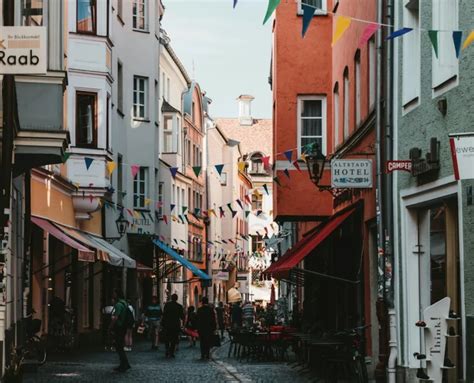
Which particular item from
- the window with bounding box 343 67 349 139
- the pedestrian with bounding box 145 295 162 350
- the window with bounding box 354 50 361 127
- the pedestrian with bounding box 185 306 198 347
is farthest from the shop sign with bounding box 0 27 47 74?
the pedestrian with bounding box 185 306 198 347

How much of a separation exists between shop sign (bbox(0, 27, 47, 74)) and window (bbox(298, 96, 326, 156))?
17064 millimetres

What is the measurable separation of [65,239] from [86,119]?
371 inches

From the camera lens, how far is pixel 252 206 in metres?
121

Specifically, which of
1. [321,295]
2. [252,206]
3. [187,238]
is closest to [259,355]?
[321,295]

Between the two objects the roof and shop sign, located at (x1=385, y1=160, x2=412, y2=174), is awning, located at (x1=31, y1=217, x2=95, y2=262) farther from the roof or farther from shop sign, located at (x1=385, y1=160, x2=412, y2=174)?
the roof

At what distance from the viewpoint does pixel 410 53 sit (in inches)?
749

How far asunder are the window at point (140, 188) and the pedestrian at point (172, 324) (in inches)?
715

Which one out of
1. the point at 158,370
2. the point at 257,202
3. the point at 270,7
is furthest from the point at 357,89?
the point at 257,202

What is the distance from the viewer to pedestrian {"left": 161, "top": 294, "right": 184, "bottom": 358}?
33.2 metres

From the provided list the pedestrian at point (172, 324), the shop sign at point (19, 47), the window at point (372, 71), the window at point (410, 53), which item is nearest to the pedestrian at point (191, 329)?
the pedestrian at point (172, 324)

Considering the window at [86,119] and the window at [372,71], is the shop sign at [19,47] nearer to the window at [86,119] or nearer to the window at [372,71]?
the window at [372,71]

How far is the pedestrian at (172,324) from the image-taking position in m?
33.2

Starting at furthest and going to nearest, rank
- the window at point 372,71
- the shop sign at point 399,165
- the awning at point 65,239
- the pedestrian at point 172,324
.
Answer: the pedestrian at point 172,324
the awning at point 65,239
the window at point 372,71
the shop sign at point 399,165

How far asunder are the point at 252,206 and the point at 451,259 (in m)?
105
